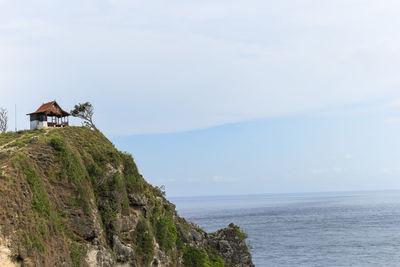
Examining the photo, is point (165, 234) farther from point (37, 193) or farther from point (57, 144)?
point (37, 193)

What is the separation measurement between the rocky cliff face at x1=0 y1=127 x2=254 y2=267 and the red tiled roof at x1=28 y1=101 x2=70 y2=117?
517 centimetres

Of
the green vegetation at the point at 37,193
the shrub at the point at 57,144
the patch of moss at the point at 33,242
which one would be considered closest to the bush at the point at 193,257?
the shrub at the point at 57,144

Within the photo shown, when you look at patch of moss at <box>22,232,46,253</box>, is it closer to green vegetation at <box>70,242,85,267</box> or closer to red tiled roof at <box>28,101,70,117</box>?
green vegetation at <box>70,242,85,267</box>

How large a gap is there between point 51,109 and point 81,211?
23.9 metres

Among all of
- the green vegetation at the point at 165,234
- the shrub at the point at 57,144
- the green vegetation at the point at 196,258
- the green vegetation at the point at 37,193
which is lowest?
the green vegetation at the point at 196,258

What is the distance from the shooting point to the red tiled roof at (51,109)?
56972 millimetres

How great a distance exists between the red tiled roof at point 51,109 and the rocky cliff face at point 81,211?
17.0ft

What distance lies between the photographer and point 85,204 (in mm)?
39875

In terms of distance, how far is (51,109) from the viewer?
188 ft

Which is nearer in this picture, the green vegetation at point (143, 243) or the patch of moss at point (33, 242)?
the patch of moss at point (33, 242)

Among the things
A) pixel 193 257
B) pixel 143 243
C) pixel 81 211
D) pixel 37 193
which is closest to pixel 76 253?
pixel 81 211

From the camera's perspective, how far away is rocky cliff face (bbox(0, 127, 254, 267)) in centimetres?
3133

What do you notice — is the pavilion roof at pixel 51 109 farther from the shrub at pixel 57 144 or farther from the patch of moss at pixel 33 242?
the patch of moss at pixel 33 242

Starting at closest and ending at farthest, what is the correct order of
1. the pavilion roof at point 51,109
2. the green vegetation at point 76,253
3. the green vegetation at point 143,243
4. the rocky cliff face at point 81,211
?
the rocky cliff face at point 81,211 < the green vegetation at point 76,253 < the green vegetation at point 143,243 < the pavilion roof at point 51,109
